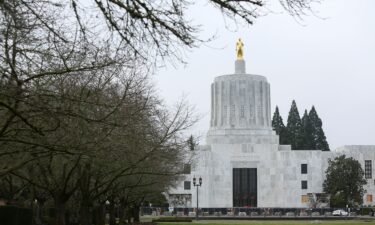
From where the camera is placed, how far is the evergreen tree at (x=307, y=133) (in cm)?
10181

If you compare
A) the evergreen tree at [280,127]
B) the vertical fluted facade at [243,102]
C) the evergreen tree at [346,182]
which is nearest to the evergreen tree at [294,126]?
the evergreen tree at [280,127]

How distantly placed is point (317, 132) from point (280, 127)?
6.27 meters

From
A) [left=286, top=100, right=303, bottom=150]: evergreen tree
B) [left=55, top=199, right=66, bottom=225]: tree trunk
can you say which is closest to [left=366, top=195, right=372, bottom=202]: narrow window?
[left=286, top=100, right=303, bottom=150]: evergreen tree

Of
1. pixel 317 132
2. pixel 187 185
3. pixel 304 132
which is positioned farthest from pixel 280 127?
pixel 187 185

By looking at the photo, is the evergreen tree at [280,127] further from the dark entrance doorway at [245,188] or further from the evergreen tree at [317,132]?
the dark entrance doorway at [245,188]

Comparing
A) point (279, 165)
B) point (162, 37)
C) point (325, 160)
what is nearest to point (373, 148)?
point (325, 160)

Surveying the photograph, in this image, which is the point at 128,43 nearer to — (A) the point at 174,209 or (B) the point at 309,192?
(A) the point at 174,209

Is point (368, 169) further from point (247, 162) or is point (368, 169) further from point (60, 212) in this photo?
point (60, 212)

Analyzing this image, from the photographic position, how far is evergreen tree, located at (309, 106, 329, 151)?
103000 mm

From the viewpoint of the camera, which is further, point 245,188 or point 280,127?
point 280,127

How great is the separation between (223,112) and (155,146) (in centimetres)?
6617

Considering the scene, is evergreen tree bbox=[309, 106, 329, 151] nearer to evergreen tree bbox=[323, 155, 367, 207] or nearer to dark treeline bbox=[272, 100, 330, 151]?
dark treeline bbox=[272, 100, 330, 151]

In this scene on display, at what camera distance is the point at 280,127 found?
4198 inches

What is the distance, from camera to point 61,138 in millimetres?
15742
